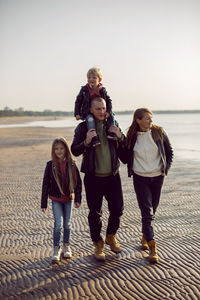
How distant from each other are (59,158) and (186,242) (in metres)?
2.27

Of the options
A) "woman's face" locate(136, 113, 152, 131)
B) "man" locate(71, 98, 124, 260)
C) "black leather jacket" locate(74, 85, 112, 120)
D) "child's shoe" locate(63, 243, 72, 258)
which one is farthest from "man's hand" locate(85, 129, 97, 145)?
"child's shoe" locate(63, 243, 72, 258)

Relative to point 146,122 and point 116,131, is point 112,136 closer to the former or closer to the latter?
point 116,131

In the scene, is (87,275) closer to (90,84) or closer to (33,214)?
(90,84)

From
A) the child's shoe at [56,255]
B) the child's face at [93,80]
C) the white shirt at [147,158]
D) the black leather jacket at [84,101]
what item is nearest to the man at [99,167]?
the black leather jacket at [84,101]

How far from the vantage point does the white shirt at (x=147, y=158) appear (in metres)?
4.74

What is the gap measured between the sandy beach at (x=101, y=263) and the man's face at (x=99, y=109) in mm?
1933

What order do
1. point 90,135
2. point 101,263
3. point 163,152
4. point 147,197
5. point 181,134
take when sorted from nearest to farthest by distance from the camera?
point 90,135
point 101,263
point 147,197
point 163,152
point 181,134

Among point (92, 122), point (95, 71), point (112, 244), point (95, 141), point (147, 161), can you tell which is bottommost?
point (112, 244)

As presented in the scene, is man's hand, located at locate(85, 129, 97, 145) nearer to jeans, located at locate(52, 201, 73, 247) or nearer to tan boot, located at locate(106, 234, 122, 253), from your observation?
jeans, located at locate(52, 201, 73, 247)

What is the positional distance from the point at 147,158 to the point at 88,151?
810 mm

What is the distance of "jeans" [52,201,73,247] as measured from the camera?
4785mm

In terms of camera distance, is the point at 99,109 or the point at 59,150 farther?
the point at 59,150

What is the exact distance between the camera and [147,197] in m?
4.71

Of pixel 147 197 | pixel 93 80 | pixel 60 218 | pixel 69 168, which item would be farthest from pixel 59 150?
pixel 147 197
